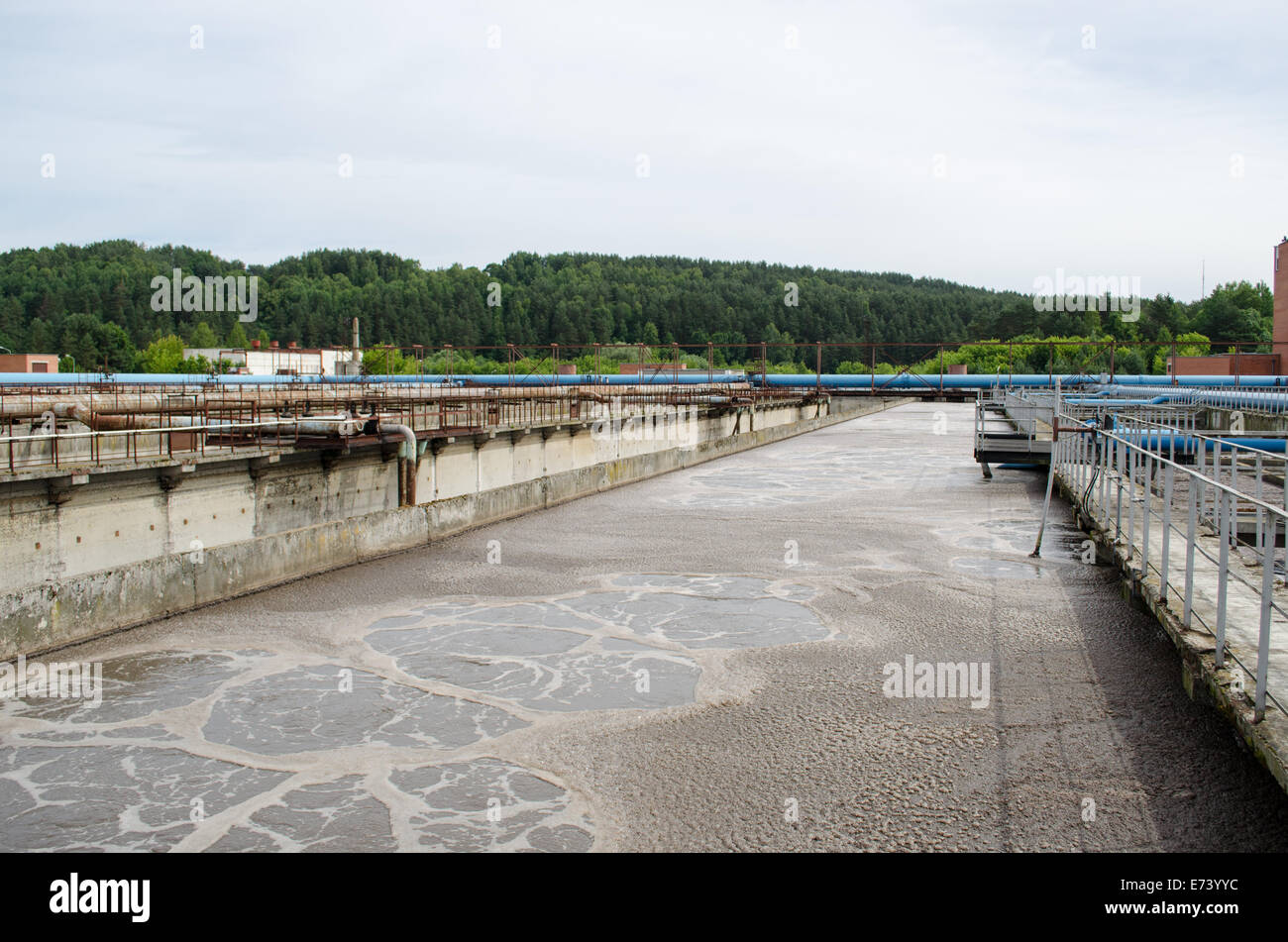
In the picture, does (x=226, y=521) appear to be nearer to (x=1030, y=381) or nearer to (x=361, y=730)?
(x=361, y=730)

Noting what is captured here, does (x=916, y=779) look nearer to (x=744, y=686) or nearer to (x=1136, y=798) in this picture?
(x=1136, y=798)

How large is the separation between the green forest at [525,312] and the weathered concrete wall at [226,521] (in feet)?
321

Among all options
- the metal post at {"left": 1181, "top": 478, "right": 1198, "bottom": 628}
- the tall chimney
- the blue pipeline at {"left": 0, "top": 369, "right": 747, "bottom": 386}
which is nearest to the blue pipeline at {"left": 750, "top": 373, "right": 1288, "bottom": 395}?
the blue pipeline at {"left": 0, "top": 369, "right": 747, "bottom": 386}

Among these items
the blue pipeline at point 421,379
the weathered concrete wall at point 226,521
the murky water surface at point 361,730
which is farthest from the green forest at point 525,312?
the murky water surface at point 361,730

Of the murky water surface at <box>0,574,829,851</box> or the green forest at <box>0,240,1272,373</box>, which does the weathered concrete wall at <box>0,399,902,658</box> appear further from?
the green forest at <box>0,240,1272,373</box>

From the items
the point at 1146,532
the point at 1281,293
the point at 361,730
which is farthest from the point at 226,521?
the point at 1281,293

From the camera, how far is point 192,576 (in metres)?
10.9

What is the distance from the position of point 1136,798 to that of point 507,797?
3653 millimetres

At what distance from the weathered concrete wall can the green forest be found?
9781cm

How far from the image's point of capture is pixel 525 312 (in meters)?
142

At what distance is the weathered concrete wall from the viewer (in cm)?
991

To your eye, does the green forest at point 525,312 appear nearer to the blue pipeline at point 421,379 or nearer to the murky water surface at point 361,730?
the blue pipeline at point 421,379

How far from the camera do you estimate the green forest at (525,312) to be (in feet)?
446
